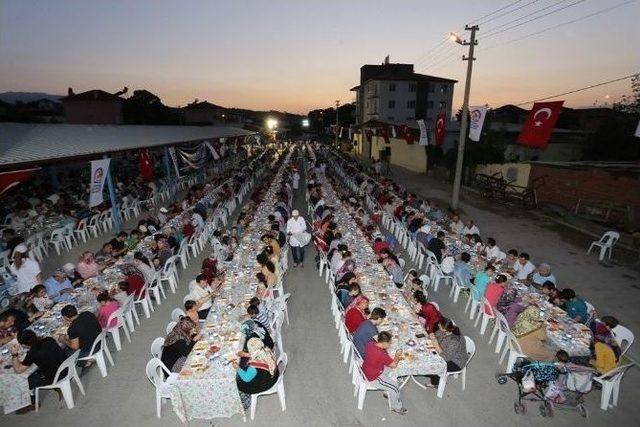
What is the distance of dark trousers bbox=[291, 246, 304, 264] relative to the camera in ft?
36.2

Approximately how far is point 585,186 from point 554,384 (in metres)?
15.3

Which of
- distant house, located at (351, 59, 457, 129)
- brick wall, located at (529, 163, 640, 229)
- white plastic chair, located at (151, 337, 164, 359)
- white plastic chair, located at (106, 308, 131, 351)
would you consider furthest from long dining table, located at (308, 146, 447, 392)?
distant house, located at (351, 59, 457, 129)

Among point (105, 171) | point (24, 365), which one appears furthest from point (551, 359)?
point (105, 171)

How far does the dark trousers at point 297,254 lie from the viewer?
11.0 metres

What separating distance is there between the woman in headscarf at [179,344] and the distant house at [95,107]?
175 ft

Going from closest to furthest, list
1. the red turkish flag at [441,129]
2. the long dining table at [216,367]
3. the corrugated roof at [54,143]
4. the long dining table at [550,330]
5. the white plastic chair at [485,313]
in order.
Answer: the long dining table at [216,367]
the long dining table at [550,330]
the white plastic chair at [485,313]
the corrugated roof at [54,143]
the red turkish flag at [441,129]

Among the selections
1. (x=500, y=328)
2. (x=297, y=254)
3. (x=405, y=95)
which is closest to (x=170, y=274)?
(x=297, y=254)

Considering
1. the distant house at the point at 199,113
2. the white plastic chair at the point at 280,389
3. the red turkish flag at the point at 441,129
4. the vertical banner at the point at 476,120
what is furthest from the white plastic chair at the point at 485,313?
the distant house at the point at 199,113

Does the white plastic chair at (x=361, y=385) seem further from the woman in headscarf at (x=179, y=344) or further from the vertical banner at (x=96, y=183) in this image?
the vertical banner at (x=96, y=183)

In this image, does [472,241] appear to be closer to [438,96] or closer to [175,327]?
[175,327]

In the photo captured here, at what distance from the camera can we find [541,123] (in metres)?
11.6

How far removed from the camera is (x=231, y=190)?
1762 centimetres

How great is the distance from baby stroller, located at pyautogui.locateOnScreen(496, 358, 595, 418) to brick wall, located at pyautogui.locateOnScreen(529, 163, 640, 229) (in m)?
12.8

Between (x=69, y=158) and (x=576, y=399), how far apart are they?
14397 millimetres
